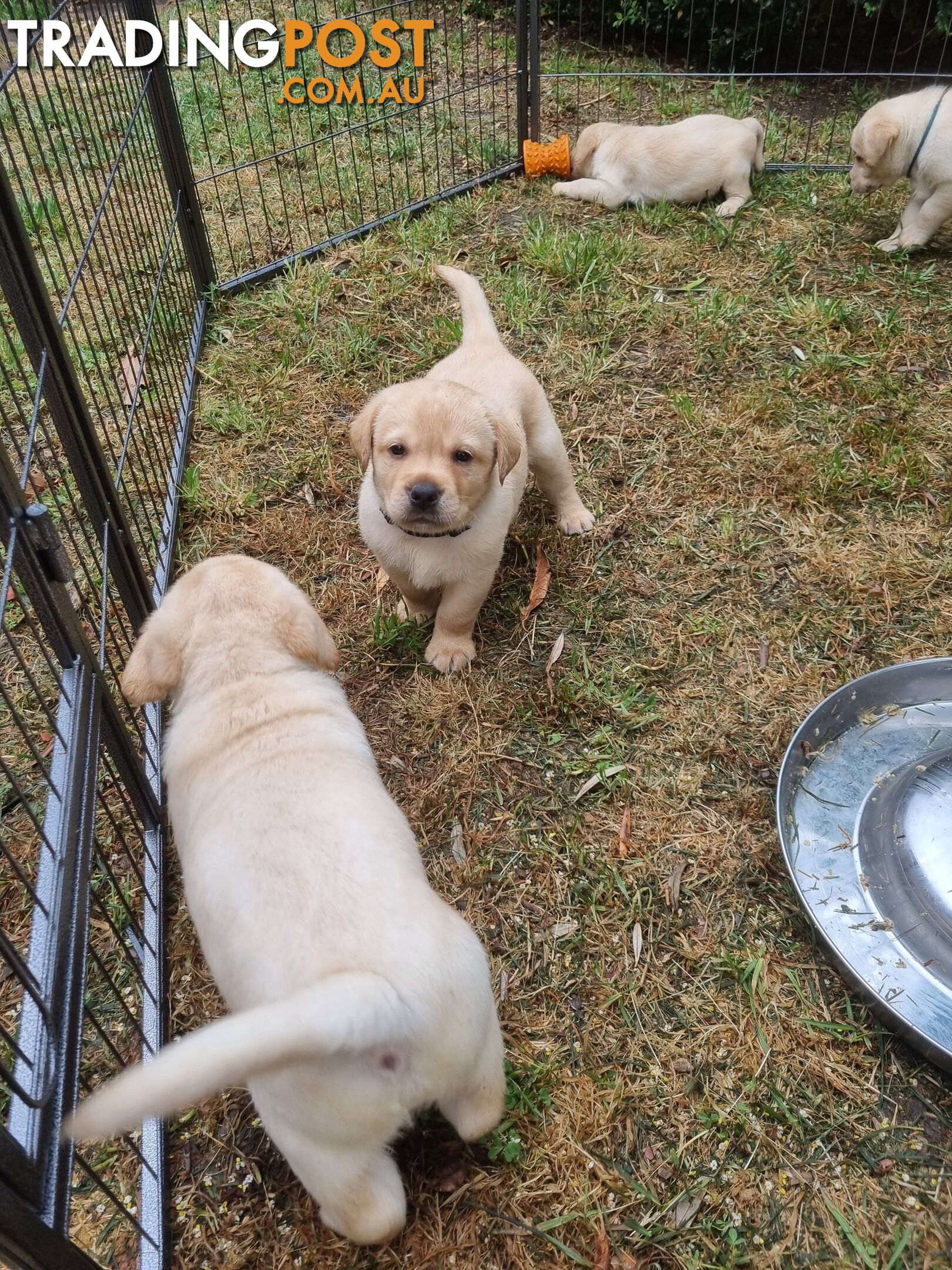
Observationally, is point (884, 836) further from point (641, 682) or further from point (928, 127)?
point (928, 127)

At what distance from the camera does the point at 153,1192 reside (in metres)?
1.70

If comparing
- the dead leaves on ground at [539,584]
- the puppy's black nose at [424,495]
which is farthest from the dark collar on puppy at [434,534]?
the dead leaves on ground at [539,584]

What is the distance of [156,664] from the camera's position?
188 centimetres

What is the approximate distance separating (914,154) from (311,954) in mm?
4794

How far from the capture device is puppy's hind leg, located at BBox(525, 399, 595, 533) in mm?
2924

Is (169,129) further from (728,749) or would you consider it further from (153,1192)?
(153,1192)

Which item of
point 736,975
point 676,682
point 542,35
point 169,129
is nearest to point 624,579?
point 676,682

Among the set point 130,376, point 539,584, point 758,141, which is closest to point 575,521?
point 539,584

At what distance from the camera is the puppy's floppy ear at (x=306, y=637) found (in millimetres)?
1923

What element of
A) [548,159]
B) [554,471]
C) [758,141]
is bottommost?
[554,471]

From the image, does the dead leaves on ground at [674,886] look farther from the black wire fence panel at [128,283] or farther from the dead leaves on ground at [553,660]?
the black wire fence panel at [128,283]

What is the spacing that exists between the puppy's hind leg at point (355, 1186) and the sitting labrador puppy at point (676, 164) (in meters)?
4.89

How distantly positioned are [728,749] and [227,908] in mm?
1537

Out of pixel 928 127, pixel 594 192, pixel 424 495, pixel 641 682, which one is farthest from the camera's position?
pixel 594 192
